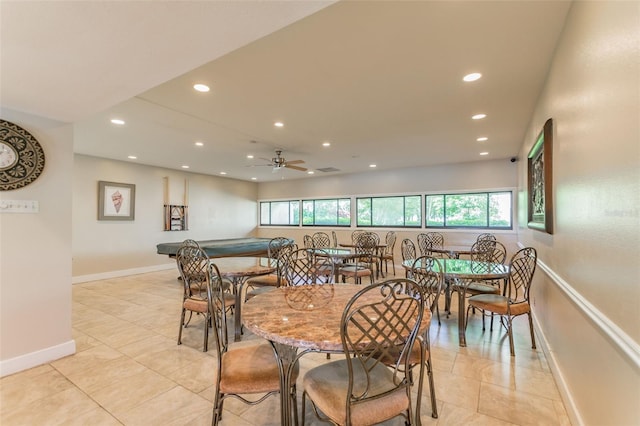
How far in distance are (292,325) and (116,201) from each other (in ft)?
23.3

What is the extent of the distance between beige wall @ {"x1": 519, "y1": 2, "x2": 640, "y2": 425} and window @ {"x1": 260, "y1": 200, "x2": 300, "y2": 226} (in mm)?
8152

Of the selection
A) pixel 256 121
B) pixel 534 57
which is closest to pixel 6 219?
pixel 256 121

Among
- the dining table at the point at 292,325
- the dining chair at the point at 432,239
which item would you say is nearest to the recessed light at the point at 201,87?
the dining table at the point at 292,325

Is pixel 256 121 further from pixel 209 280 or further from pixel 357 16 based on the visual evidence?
pixel 209 280

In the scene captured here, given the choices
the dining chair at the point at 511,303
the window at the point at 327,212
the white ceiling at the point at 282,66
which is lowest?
the dining chair at the point at 511,303

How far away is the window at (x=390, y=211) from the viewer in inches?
307

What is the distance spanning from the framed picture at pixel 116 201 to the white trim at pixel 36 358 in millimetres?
4570

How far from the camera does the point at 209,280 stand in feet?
5.99

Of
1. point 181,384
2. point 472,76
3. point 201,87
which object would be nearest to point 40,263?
point 181,384

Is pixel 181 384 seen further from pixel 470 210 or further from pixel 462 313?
pixel 470 210

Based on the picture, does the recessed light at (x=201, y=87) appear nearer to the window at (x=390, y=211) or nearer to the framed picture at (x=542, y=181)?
the framed picture at (x=542, y=181)

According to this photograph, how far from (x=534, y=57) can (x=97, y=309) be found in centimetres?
613

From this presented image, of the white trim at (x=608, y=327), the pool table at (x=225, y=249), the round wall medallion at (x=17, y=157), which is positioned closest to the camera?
the white trim at (x=608, y=327)

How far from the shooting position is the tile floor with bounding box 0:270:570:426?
2.00 metres
